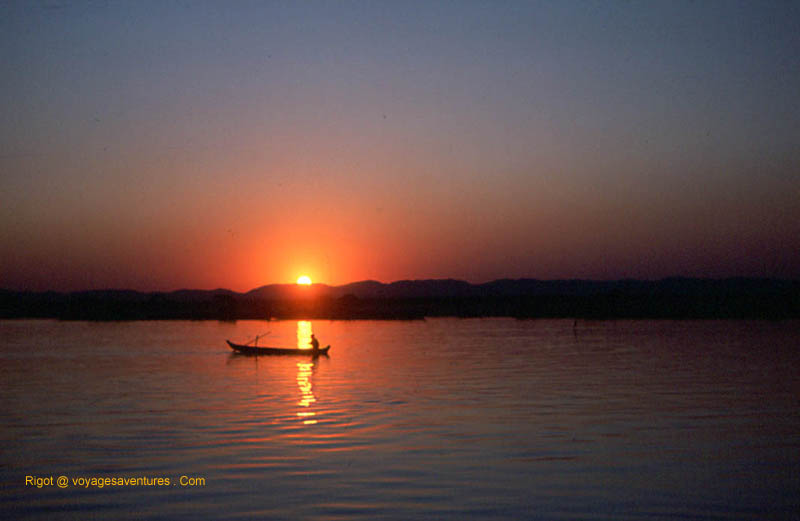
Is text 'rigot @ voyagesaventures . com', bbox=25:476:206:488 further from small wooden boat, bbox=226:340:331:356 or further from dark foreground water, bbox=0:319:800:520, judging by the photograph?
small wooden boat, bbox=226:340:331:356

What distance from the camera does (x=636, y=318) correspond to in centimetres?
15825

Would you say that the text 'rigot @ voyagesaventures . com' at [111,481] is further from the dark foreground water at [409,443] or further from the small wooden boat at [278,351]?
the small wooden boat at [278,351]

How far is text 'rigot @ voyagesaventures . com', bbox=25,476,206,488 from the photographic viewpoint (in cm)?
1734

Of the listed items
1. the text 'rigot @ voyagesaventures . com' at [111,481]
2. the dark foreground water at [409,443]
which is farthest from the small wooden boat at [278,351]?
the text 'rigot @ voyagesaventures . com' at [111,481]

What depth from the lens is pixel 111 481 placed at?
1780cm

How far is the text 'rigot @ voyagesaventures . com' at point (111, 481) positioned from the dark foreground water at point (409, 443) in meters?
0.11

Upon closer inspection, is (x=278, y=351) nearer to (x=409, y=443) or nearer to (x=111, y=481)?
(x=409, y=443)

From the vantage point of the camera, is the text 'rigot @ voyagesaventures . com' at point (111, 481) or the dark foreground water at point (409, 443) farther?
the text 'rigot @ voyagesaventures . com' at point (111, 481)

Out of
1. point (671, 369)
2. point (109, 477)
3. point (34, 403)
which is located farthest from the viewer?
point (671, 369)

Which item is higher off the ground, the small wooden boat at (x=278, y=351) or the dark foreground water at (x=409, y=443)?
the small wooden boat at (x=278, y=351)

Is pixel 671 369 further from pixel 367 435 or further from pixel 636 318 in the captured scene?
pixel 636 318

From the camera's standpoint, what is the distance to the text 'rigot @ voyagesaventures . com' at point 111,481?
17344mm

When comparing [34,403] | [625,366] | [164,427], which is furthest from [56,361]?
[625,366]

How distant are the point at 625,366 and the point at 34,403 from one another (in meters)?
35.4
